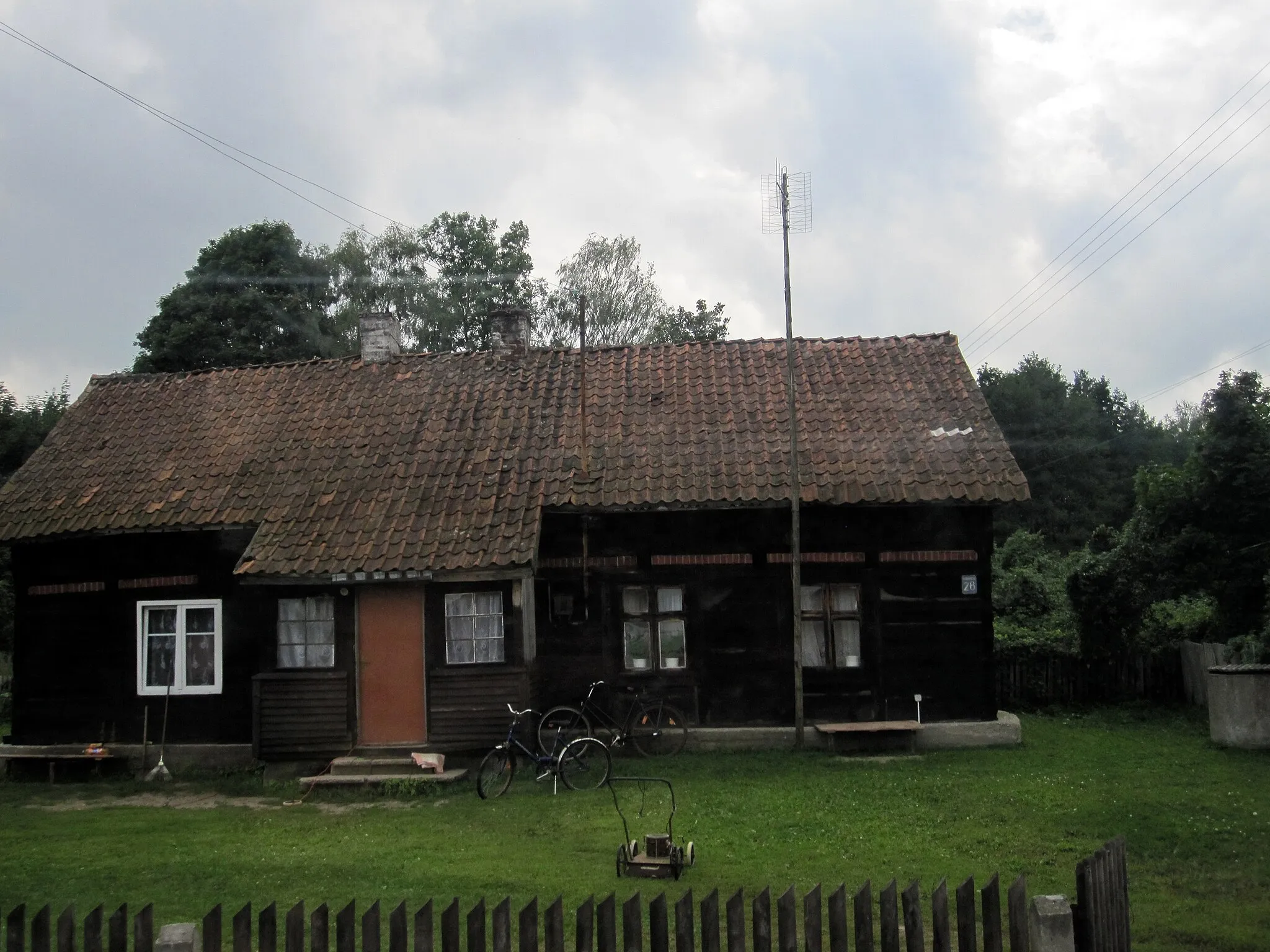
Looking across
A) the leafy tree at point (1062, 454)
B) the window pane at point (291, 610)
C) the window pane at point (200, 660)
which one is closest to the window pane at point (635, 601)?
the window pane at point (291, 610)

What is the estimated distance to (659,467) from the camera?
52.4 feet

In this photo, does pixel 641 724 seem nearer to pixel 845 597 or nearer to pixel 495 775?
pixel 495 775

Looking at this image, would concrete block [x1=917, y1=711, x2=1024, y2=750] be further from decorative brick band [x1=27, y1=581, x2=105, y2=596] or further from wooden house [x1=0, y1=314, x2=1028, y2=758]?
decorative brick band [x1=27, y1=581, x2=105, y2=596]

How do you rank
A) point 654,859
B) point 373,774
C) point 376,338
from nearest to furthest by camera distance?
point 654,859 → point 373,774 → point 376,338

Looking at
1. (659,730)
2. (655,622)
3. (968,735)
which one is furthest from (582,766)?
(968,735)

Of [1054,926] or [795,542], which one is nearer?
[1054,926]

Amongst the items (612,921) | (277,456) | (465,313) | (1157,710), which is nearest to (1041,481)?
(465,313)

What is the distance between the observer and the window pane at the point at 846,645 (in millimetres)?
15570

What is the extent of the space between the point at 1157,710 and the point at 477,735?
36.9 feet

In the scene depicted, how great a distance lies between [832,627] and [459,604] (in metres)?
5.24

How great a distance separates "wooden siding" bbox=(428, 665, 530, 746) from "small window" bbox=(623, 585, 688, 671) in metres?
1.94

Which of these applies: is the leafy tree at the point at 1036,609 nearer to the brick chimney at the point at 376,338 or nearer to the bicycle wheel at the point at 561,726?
the bicycle wheel at the point at 561,726

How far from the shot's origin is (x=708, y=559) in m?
15.6

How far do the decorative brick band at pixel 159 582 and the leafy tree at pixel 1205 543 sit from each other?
14.4 m
